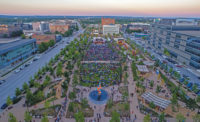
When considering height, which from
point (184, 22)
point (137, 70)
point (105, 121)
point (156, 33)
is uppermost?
point (184, 22)

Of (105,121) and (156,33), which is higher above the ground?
(156,33)

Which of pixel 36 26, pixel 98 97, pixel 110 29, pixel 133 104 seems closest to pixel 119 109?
pixel 133 104

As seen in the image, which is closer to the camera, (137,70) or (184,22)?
(137,70)

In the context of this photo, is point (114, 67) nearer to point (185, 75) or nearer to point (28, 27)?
point (185, 75)

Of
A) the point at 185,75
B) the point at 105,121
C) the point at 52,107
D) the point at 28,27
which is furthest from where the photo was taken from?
the point at 28,27

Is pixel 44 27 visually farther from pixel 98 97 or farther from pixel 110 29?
pixel 98 97

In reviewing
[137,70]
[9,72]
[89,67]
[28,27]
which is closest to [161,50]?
[137,70]

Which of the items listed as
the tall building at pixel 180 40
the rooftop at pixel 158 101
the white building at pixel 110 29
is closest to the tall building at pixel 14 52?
the rooftop at pixel 158 101
